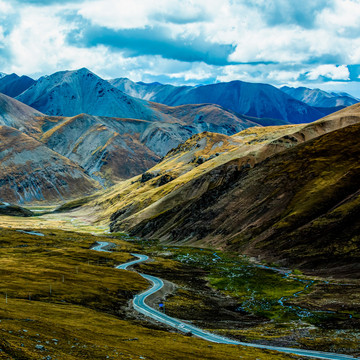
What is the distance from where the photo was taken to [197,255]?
190750mm

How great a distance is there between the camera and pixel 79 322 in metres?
69.2

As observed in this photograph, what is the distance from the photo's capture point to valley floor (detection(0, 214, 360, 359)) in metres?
54.2

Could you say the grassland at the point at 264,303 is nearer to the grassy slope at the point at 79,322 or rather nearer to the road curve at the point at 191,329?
the road curve at the point at 191,329

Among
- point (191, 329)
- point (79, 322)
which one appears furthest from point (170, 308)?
point (79, 322)

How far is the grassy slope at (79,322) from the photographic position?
47469 millimetres

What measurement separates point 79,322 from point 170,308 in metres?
36.8

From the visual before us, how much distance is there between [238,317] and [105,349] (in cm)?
5747

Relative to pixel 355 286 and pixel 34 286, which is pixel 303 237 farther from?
pixel 34 286

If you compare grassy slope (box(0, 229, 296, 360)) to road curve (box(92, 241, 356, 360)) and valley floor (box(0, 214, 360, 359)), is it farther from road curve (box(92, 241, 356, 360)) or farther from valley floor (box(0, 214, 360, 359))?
road curve (box(92, 241, 356, 360))

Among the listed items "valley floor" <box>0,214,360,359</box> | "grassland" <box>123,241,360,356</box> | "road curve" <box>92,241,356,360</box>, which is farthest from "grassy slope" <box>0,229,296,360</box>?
"grassland" <box>123,241,360,356</box>

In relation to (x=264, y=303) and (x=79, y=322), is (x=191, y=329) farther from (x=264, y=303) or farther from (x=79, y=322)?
(x=264, y=303)

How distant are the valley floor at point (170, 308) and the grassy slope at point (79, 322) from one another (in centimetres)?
19

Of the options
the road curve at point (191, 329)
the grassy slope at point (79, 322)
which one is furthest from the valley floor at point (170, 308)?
the road curve at point (191, 329)

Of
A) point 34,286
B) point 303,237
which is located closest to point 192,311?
point 34,286
